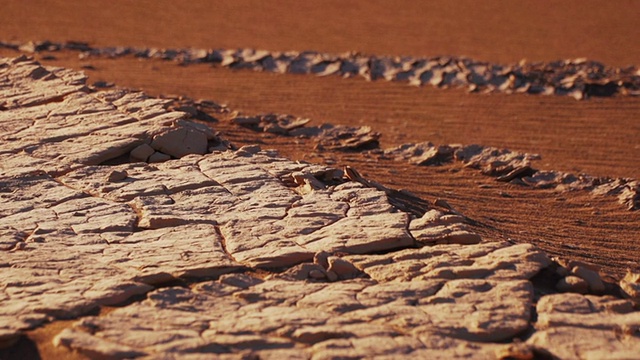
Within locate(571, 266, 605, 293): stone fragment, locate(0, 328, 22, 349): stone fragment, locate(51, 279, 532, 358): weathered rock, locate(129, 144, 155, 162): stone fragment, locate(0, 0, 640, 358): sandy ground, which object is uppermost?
locate(571, 266, 605, 293): stone fragment

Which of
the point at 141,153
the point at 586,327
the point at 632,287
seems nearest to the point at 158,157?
the point at 141,153

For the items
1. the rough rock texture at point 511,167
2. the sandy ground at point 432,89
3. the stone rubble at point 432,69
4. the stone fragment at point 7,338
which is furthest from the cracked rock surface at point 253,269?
the stone rubble at point 432,69

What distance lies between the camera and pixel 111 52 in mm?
12617

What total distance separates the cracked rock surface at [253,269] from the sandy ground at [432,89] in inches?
21.9

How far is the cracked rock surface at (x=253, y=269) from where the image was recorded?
3801 millimetres

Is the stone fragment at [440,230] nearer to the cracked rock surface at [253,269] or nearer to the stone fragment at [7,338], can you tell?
the cracked rock surface at [253,269]

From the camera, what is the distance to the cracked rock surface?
380cm

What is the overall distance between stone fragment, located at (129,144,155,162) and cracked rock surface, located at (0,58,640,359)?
0.04ft

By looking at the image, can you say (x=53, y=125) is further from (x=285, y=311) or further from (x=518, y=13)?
(x=518, y=13)

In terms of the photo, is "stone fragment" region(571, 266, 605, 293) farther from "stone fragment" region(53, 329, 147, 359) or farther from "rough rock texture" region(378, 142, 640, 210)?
"rough rock texture" region(378, 142, 640, 210)

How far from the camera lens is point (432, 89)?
1084 centimetres

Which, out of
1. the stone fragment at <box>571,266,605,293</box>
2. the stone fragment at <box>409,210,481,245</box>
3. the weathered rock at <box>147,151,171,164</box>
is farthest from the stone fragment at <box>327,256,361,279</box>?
the weathered rock at <box>147,151,171,164</box>

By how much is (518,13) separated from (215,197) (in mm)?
12724

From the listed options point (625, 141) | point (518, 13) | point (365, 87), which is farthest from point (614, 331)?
point (518, 13)
